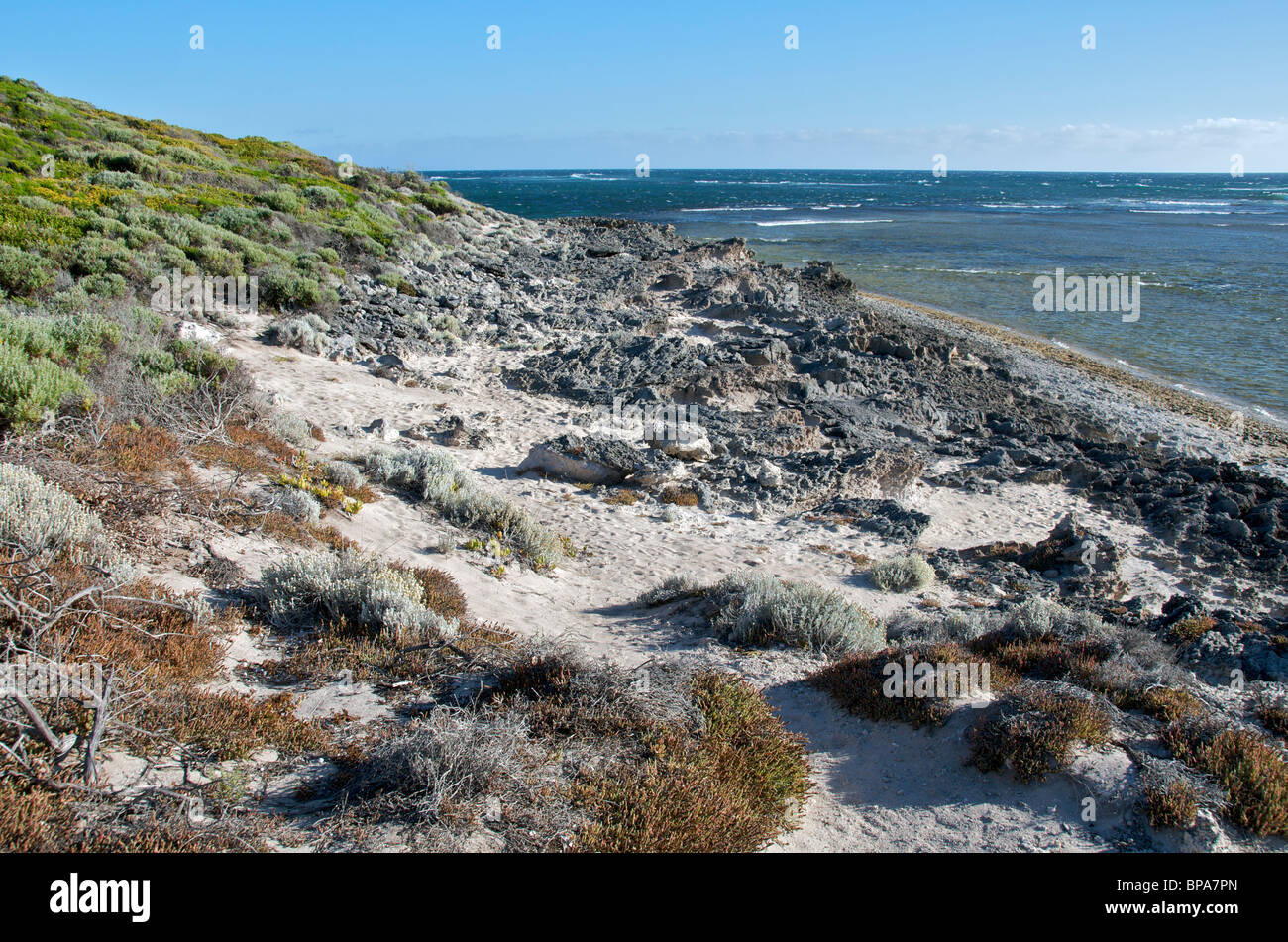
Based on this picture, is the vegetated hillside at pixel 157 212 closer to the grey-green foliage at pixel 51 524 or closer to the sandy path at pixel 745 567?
the sandy path at pixel 745 567

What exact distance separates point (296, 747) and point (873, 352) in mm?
17020

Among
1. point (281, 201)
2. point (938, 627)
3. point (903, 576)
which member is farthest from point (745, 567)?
point (281, 201)

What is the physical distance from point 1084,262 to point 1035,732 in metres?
41.5

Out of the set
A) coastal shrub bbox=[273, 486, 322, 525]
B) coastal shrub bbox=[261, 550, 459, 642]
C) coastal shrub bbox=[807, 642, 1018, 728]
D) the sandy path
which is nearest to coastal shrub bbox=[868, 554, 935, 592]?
the sandy path

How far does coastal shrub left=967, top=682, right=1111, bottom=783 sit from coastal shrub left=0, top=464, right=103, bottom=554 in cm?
589

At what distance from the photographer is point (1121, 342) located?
21.2m

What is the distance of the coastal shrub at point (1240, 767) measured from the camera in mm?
3750

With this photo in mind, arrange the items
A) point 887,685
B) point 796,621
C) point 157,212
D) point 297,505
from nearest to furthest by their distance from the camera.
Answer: point 887,685 → point 796,621 → point 297,505 → point 157,212

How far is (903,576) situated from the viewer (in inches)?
318

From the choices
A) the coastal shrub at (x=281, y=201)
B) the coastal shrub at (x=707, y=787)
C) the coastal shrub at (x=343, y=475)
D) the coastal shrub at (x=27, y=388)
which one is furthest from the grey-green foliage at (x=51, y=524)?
the coastal shrub at (x=281, y=201)

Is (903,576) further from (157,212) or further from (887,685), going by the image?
(157,212)
